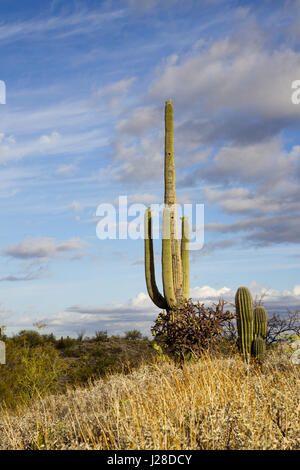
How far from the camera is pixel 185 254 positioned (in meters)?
14.9

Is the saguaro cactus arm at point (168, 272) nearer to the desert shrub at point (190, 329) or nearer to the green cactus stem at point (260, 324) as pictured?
the desert shrub at point (190, 329)

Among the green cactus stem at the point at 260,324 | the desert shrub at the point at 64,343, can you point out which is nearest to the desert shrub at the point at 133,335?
the desert shrub at the point at 64,343

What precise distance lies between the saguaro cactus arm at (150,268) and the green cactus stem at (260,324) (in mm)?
3392

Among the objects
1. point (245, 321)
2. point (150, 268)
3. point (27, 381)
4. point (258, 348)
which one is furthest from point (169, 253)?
point (27, 381)

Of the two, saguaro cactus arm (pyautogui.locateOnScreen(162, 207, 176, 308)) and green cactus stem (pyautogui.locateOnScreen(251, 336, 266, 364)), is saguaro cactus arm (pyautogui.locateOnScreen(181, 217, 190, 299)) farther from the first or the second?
green cactus stem (pyautogui.locateOnScreen(251, 336, 266, 364))

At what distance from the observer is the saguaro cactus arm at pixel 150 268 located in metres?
14.3

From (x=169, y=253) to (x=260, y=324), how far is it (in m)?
4.16

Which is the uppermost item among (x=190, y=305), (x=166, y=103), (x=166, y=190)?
(x=166, y=103)

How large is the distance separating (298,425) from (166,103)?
11571 mm

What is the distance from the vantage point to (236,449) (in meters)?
5.20

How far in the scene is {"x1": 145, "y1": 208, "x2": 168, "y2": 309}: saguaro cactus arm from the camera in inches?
562

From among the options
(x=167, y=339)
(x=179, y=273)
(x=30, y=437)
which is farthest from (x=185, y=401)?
(x=179, y=273)

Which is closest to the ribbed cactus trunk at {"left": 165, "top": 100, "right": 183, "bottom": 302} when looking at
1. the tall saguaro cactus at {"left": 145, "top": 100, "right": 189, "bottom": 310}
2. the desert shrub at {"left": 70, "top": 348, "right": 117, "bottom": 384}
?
the tall saguaro cactus at {"left": 145, "top": 100, "right": 189, "bottom": 310}
